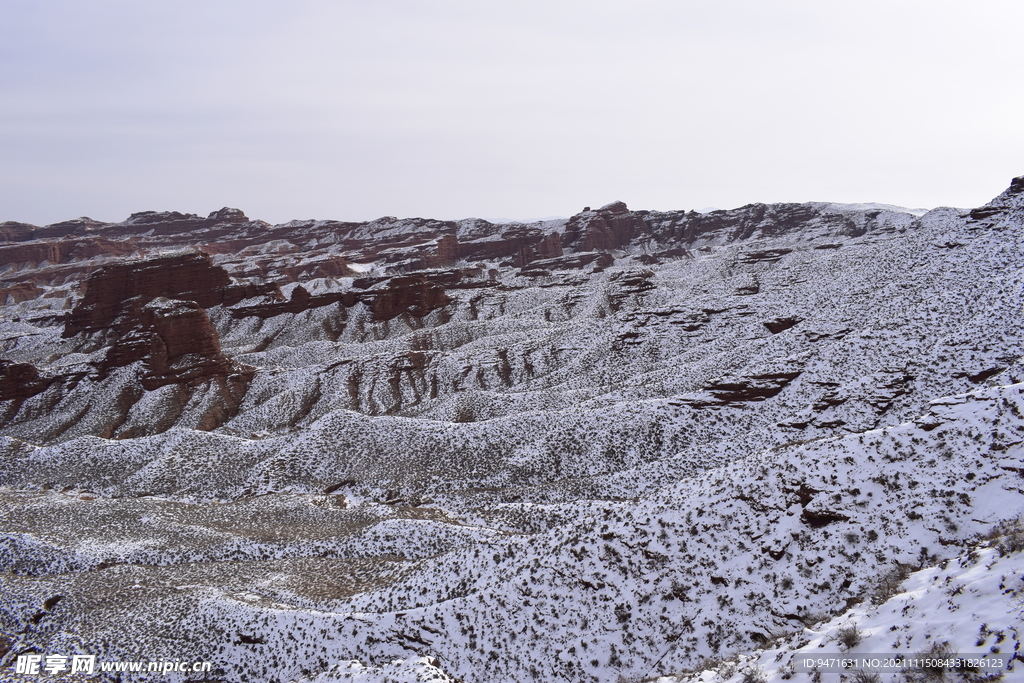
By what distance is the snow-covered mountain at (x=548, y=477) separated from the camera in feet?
50.3

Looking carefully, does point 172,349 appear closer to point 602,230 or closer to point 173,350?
point 173,350

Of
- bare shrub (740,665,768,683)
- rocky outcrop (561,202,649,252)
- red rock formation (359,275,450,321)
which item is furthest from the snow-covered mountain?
rocky outcrop (561,202,649,252)

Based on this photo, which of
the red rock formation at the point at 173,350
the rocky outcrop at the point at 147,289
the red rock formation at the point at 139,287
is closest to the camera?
the red rock formation at the point at 173,350

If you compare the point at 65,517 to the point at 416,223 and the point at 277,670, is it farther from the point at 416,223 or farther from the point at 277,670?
the point at 416,223

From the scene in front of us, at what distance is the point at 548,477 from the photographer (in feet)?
115

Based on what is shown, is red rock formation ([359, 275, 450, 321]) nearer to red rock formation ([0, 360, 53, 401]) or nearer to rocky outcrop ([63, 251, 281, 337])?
rocky outcrop ([63, 251, 281, 337])

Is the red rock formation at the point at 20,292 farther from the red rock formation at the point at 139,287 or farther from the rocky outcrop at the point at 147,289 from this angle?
the red rock formation at the point at 139,287

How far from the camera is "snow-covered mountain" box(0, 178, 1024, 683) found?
1532 cm

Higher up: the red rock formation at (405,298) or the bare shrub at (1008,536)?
the red rock formation at (405,298)

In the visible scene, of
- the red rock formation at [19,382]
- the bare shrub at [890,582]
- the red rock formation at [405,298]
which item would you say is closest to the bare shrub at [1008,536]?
the bare shrub at [890,582]

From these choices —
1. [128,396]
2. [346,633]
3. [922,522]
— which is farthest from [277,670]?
[128,396]

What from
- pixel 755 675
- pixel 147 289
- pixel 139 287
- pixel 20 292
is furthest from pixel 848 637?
pixel 20 292

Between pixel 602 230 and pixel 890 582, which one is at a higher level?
pixel 602 230

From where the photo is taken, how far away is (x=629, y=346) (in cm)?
6028
